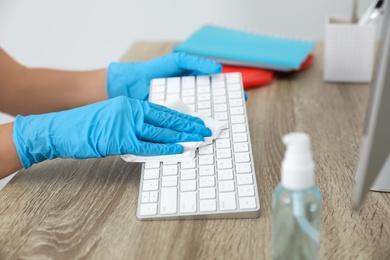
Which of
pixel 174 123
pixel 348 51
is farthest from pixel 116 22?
pixel 174 123

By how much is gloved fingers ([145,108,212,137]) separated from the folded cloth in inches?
0.7

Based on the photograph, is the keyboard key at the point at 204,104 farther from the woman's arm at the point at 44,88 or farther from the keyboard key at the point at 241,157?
the woman's arm at the point at 44,88

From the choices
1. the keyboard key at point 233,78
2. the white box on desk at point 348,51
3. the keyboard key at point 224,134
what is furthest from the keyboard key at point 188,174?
the white box on desk at point 348,51

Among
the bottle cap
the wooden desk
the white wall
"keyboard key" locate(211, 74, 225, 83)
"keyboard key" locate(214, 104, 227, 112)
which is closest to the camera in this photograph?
the bottle cap

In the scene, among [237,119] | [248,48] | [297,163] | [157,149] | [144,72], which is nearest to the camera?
[297,163]

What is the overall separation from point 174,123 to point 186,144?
0.18 ft

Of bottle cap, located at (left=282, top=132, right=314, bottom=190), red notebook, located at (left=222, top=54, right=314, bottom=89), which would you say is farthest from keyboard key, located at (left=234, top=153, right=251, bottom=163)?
red notebook, located at (left=222, top=54, right=314, bottom=89)

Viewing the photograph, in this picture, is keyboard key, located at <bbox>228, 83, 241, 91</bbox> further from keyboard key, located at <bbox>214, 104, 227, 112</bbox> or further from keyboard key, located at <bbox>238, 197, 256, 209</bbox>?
keyboard key, located at <bbox>238, 197, 256, 209</bbox>

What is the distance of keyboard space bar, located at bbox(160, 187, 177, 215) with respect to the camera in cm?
82

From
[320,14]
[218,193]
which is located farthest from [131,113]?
[320,14]

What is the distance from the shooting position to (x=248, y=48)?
4.75ft

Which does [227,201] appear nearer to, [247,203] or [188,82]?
[247,203]

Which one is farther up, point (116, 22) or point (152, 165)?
point (152, 165)

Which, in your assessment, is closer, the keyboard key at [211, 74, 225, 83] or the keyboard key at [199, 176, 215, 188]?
the keyboard key at [199, 176, 215, 188]
